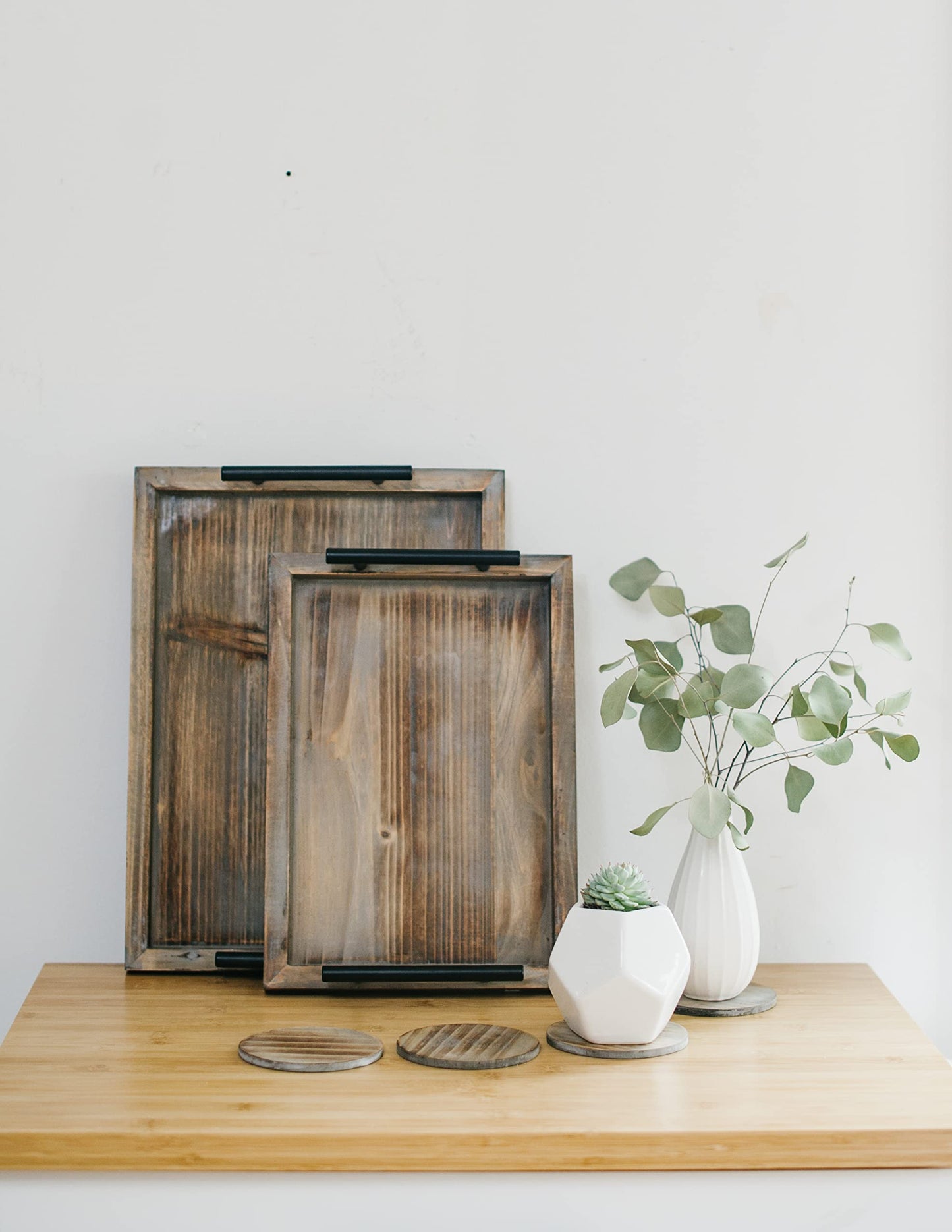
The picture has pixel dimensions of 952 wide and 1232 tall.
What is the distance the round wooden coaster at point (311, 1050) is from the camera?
90cm

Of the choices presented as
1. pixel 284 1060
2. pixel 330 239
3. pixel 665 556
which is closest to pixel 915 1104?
pixel 284 1060

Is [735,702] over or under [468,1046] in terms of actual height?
over

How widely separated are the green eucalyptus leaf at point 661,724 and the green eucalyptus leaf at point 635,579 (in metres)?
0.13

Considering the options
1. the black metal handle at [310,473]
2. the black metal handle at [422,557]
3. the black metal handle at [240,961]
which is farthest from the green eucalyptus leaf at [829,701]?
the black metal handle at [240,961]

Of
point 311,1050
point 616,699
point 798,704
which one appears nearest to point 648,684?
point 616,699

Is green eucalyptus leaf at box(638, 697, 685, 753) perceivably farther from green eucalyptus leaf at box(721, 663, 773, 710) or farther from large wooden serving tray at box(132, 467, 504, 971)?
large wooden serving tray at box(132, 467, 504, 971)

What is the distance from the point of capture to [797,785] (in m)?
1.13

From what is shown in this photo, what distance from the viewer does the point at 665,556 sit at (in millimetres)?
1255

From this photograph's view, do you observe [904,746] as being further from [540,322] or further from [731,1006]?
[540,322]

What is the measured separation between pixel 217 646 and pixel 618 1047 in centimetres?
58

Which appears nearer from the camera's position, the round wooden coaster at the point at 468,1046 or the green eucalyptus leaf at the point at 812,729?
the round wooden coaster at the point at 468,1046

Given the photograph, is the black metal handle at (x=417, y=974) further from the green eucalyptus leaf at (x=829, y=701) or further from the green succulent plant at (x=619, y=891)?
the green eucalyptus leaf at (x=829, y=701)

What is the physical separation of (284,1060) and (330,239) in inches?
34.2

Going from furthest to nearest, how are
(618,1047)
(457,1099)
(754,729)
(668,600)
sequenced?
(668,600) → (754,729) → (618,1047) → (457,1099)
